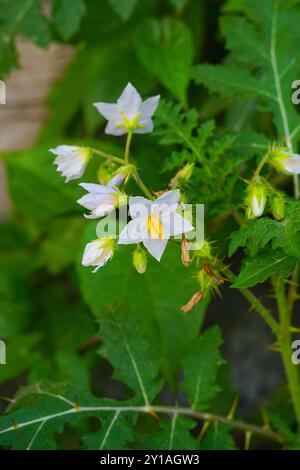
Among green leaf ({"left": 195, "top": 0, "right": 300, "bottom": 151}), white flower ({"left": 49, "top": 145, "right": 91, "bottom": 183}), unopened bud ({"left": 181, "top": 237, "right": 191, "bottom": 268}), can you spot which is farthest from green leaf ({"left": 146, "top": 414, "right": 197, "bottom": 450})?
green leaf ({"left": 195, "top": 0, "right": 300, "bottom": 151})

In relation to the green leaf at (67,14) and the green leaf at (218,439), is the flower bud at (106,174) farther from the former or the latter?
the green leaf at (67,14)

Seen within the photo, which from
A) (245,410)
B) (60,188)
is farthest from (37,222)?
(245,410)

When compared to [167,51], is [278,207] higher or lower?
lower

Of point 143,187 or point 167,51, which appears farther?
point 167,51

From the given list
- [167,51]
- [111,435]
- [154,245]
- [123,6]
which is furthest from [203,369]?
[167,51]

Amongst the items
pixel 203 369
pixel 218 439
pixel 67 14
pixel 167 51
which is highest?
pixel 67 14

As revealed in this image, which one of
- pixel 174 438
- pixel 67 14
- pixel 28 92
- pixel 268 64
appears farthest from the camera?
pixel 28 92

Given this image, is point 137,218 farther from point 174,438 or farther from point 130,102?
point 174,438
